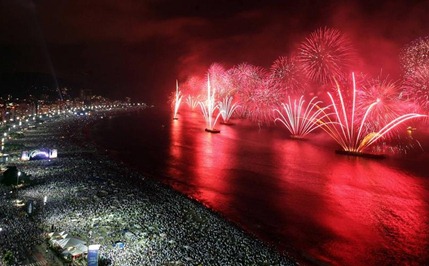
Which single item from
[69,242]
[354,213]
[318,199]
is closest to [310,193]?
[318,199]

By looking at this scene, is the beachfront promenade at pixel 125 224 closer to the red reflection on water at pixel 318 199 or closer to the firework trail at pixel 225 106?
the red reflection on water at pixel 318 199

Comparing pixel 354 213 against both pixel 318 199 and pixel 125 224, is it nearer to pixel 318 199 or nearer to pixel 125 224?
pixel 318 199

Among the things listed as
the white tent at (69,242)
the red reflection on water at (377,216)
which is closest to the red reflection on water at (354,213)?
the red reflection on water at (377,216)

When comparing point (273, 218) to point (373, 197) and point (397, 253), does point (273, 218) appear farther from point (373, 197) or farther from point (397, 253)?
point (373, 197)

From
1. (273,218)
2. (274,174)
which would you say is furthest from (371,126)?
(273,218)

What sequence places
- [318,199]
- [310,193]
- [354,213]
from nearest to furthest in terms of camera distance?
1. [354,213]
2. [318,199]
3. [310,193]

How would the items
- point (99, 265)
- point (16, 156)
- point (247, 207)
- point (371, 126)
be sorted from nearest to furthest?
point (99, 265), point (247, 207), point (16, 156), point (371, 126)

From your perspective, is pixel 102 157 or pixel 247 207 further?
pixel 102 157

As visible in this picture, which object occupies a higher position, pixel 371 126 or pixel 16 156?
pixel 371 126

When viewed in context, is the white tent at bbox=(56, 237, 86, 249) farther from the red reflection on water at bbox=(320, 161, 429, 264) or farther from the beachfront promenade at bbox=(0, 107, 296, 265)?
the red reflection on water at bbox=(320, 161, 429, 264)
